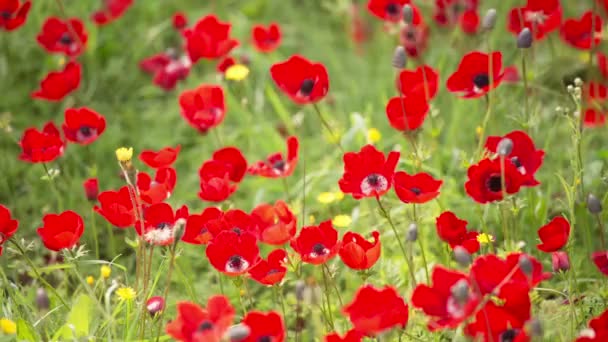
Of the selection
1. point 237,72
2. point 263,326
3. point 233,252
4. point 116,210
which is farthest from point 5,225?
point 237,72

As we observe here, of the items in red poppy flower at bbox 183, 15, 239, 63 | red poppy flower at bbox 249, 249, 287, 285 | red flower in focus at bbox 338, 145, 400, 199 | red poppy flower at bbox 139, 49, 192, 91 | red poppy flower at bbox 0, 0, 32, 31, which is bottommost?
red poppy flower at bbox 139, 49, 192, 91

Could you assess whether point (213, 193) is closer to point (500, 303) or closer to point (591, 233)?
point (500, 303)

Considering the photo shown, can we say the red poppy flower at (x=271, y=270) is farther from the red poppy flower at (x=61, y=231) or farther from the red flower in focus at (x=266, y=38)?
the red flower in focus at (x=266, y=38)

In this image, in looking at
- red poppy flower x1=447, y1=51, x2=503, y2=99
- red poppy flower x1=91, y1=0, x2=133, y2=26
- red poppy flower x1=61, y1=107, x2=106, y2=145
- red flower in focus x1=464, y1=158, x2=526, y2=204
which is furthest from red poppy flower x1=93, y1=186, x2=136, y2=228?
red poppy flower x1=91, y1=0, x2=133, y2=26

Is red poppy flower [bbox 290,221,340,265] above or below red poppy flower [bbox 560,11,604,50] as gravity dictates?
below

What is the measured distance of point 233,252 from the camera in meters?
1.70

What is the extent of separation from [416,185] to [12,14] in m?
1.56

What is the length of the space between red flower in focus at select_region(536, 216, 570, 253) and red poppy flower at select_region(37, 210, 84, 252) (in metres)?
0.99

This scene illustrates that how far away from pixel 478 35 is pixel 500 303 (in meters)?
1.56

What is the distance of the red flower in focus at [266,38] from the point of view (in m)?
2.82

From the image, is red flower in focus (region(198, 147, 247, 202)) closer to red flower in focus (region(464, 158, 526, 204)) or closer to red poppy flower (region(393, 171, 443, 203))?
red poppy flower (region(393, 171, 443, 203))

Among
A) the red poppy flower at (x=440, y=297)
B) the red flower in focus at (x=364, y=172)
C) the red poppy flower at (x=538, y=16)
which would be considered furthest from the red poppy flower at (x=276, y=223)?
the red poppy flower at (x=538, y=16)

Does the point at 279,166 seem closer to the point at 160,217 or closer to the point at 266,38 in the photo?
the point at 160,217

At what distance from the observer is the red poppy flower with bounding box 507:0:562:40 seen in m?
2.28
